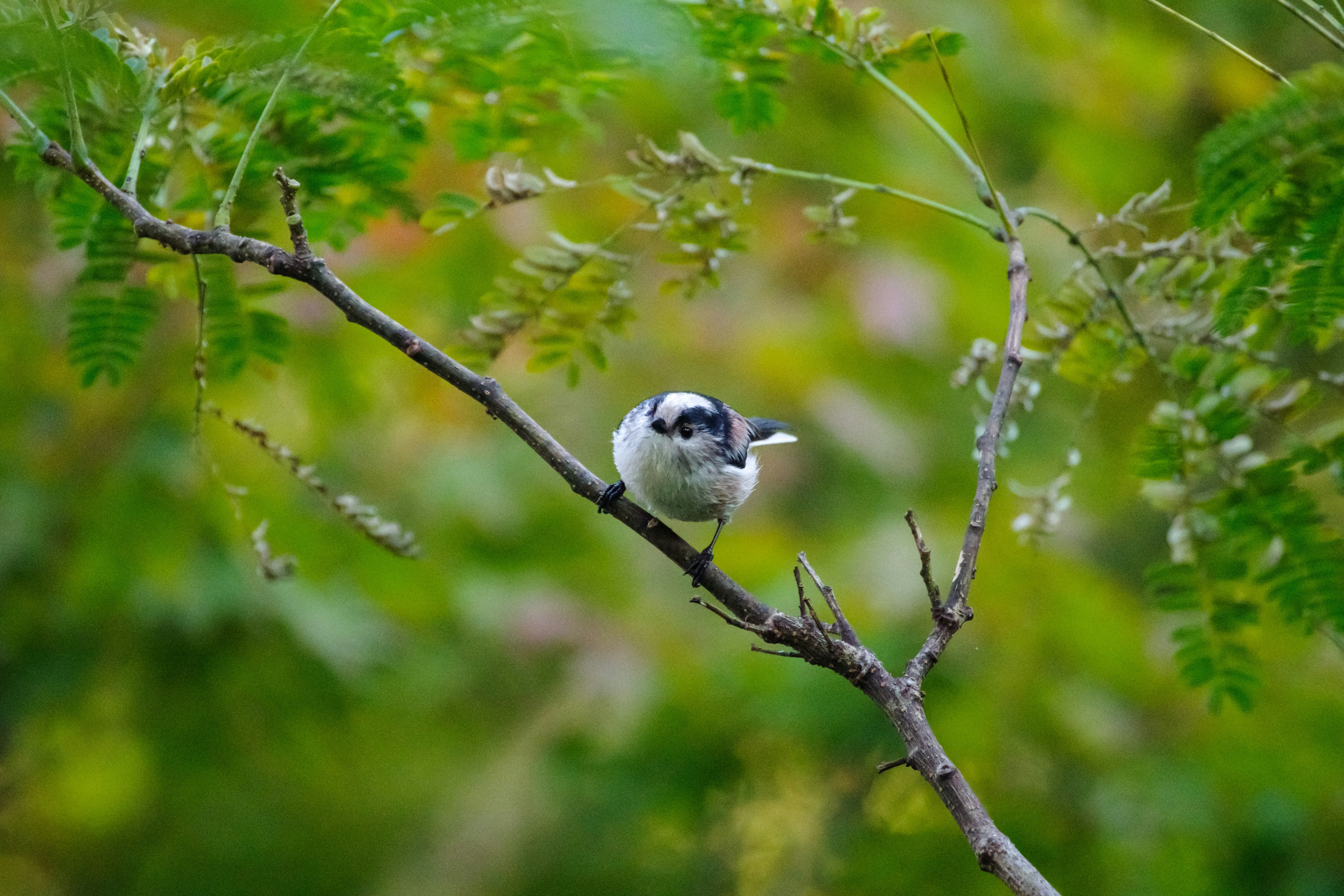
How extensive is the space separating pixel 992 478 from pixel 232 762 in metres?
3.90

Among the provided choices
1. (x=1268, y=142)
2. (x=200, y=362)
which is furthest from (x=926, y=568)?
(x=200, y=362)

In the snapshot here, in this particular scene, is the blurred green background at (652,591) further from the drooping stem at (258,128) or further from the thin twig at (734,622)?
the thin twig at (734,622)

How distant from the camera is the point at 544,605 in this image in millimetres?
4871

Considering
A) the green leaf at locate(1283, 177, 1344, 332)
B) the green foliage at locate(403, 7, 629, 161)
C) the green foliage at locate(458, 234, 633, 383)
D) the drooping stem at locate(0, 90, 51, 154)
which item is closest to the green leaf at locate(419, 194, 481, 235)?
the green foliage at locate(458, 234, 633, 383)

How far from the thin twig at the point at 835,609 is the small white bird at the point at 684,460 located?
4.26 ft

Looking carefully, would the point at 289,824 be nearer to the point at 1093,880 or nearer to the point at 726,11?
the point at 1093,880

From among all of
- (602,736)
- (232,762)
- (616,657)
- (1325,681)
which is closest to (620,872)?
(602,736)

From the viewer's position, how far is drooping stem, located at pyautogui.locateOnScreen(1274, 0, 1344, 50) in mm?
1905

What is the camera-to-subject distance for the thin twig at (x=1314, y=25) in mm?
1905

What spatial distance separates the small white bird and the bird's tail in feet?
1.23

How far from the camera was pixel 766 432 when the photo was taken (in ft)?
13.4

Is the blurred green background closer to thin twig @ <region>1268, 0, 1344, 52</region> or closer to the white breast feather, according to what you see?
the white breast feather

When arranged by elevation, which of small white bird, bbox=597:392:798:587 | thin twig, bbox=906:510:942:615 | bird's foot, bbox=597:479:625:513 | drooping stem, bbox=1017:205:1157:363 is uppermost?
small white bird, bbox=597:392:798:587

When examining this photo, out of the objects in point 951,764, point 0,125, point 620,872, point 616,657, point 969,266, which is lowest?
point 951,764
